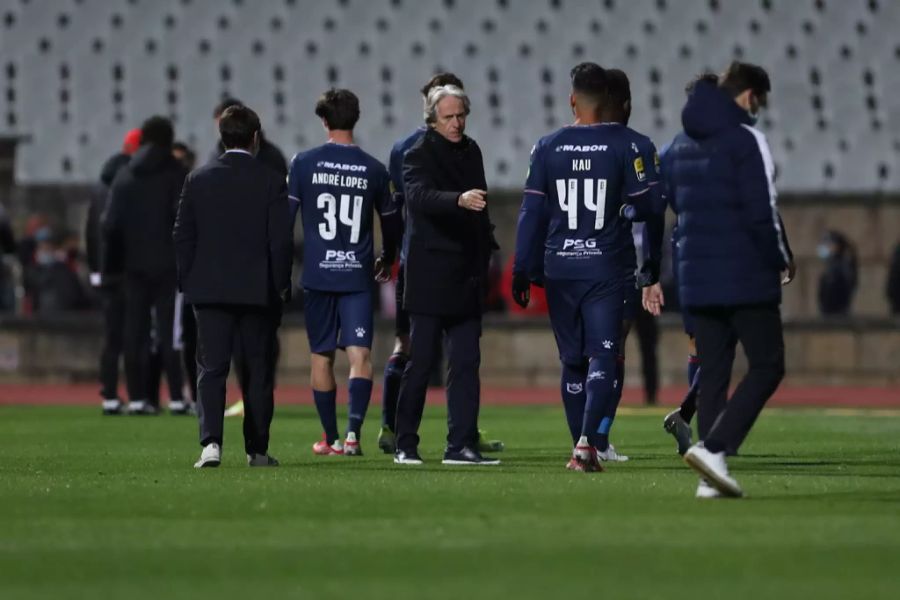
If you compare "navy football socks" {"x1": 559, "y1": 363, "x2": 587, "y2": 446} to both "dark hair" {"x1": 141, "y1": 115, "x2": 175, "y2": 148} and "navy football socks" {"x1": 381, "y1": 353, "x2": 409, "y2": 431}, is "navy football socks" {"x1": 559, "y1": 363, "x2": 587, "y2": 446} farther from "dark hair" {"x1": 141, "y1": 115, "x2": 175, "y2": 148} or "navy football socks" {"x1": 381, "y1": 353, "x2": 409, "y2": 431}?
"dark hair" {"x1": 141, "y1": 115, "x2": 175, "y2": 148}

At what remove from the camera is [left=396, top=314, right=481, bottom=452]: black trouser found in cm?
986

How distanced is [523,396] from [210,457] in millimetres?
11468

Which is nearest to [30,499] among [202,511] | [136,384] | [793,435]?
[202,511]

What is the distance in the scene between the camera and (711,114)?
7926 millimetres

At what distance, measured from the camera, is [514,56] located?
3022 cm

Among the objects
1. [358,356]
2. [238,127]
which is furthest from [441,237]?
[358,356]

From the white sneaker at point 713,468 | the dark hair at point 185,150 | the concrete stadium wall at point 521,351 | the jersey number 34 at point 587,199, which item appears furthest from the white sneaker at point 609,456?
the concrete stadium wall at point 521,351

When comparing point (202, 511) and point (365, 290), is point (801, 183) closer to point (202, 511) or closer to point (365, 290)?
point (365, 290)

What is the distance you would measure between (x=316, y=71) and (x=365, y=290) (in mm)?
19543

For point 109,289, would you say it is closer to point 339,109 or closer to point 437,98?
point 339,109

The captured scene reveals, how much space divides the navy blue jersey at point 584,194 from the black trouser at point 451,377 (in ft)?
1.97

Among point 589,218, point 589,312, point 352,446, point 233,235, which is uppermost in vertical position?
point 589,218

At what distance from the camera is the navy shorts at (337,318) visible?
1090 centimetres

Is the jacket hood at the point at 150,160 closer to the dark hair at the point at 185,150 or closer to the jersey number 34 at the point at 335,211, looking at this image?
the dark hair at the point at 185,150
